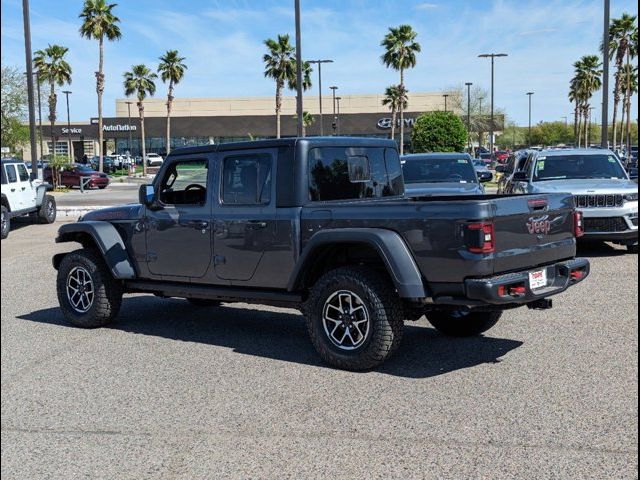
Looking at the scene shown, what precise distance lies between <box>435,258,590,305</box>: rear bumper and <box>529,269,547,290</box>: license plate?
32 millimetres

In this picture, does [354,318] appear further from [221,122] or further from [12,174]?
[221,122]

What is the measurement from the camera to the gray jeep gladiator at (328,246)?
5.62m

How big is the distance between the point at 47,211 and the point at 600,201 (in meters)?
14.8

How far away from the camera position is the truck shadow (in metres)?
6.38

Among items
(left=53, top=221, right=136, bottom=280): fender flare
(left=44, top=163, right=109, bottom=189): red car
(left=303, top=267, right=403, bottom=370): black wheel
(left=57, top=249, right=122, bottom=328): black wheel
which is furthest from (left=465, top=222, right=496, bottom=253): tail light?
(left=44, top=163, right=109, bottom=189): red car

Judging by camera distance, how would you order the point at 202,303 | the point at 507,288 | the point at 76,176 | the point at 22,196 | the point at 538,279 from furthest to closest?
the point at 76,176 → the point at 22,196 → the point at 202,303 → the point at 538,279 → the point at 507,288

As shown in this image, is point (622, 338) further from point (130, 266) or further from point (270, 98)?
point (270, 98)

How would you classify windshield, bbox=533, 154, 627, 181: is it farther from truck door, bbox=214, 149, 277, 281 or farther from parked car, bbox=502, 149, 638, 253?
truck door, bbox=214, 149, 277, 281

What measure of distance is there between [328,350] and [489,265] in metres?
1.52

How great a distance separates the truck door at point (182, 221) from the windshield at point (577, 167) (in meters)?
8.53

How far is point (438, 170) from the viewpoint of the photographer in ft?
48.9

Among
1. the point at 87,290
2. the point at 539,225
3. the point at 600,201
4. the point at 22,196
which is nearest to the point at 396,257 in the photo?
the point at 539,225

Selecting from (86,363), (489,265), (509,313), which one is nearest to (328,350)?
(489,265)

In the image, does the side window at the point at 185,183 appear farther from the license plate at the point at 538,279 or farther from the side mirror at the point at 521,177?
the side mirror at the point at 521,177
